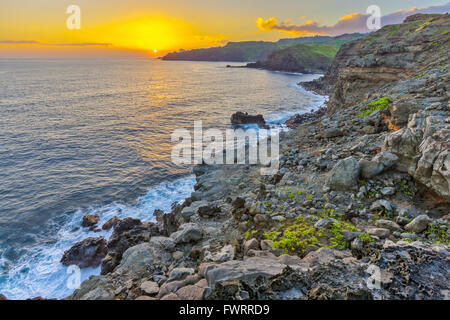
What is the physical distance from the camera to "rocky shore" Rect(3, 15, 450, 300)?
5.39 meters

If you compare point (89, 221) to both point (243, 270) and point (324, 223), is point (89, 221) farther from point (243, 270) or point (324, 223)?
point (324, 223)

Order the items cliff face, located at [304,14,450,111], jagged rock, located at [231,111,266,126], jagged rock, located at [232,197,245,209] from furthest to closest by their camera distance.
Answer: jagged rock, located at [231,111,266,126] < cliff face, located at [304,14,450,111] < jagged rock, located at [232,197,245,209]

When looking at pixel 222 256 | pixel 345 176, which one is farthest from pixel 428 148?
pixel 222 256

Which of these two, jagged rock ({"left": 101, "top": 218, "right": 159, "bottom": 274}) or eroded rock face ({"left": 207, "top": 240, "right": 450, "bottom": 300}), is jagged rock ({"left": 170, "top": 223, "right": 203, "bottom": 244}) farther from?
jagged rock ({"left": 101, "top": 218, "right": 159, "bottom": 274})

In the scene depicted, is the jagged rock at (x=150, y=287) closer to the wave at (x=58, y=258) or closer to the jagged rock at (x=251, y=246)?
the jagged rock at (x=251, y=246)

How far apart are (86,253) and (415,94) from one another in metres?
26.5

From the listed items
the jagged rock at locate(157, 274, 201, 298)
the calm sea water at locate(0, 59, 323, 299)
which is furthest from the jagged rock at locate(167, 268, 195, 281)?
the calm sea water at locate(0, 59, 323, 299)

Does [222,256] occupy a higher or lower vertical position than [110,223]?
higher

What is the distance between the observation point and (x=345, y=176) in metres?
11.0

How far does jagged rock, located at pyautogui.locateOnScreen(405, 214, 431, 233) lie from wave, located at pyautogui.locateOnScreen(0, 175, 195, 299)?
17900 millimetres

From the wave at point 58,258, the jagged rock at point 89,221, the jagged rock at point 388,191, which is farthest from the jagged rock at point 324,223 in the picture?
the jagged rock at point 89,221
